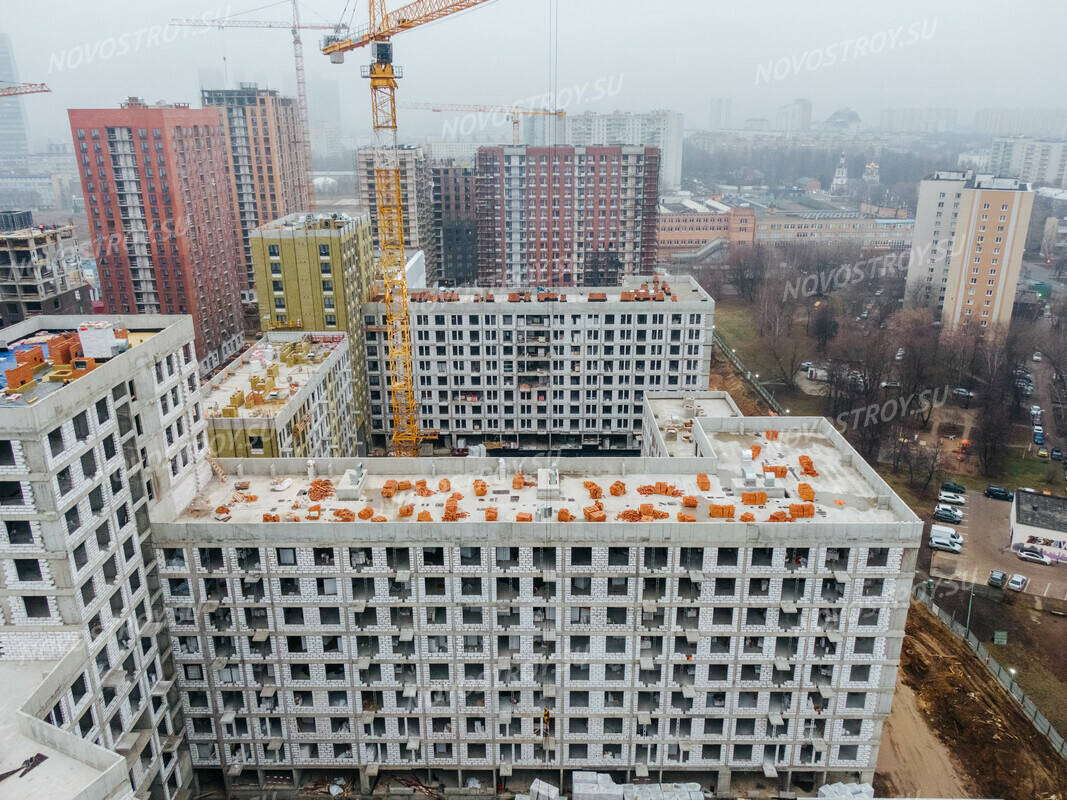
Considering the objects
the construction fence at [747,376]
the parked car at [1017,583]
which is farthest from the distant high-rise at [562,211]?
the parked car at [1017,583]

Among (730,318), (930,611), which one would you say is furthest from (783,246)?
(930,611)

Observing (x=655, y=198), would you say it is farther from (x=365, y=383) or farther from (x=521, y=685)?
(x=521, y=685)

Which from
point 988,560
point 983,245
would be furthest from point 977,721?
point 983,245

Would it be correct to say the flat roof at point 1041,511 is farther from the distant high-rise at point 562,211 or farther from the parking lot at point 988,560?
the distant high-rise at point 562,211

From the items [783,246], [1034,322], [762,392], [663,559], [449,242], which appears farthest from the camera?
[783,246]

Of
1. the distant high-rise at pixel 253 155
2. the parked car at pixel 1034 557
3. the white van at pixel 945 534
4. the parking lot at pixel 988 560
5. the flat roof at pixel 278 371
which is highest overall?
the distant high-rise at pixel 253 155

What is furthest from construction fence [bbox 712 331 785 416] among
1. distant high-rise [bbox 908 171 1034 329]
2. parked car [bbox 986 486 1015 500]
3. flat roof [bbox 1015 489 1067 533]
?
distant high-rise [bbox 908 171 1034 329]
